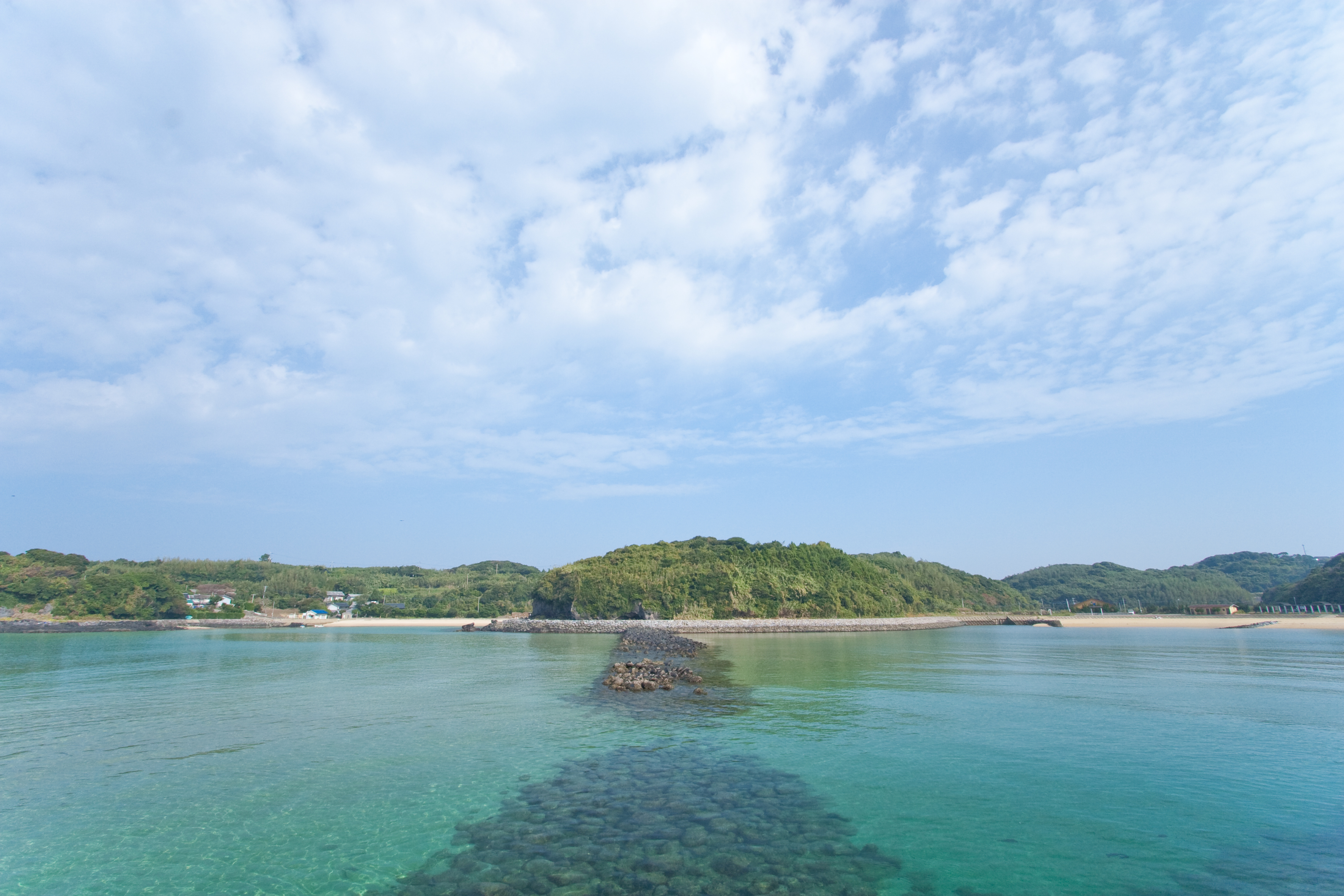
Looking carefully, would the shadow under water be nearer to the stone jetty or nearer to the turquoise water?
the turquoise water

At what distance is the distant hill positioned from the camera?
12350 centimetres

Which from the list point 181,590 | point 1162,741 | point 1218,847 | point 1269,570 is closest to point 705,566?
point 1162,741

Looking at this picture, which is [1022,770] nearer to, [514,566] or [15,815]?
[15,815]

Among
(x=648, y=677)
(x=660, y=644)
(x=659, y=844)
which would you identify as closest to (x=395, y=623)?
(x=660, y=644)

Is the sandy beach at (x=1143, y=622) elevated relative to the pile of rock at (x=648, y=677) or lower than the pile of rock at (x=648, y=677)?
lower

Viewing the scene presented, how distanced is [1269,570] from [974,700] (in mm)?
201057

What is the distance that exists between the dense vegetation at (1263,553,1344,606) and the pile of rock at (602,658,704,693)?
115 m

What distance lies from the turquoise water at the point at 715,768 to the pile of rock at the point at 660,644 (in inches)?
426

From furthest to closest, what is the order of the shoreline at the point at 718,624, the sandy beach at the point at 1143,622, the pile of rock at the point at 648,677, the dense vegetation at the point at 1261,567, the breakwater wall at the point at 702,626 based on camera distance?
the dense vegetation at the point at 1261,567, the sandy beach at the point at 1143,622, the breakwater wall at the point at 702,626, the shoreline at the point at 718,624, the pile of rock at the point at 648,677

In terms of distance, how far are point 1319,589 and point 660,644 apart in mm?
113247

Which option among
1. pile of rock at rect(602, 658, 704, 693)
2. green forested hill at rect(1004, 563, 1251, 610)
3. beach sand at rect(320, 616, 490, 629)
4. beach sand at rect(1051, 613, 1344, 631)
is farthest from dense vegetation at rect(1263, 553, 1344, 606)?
beach sand at rect(320, 616, 490, 629)

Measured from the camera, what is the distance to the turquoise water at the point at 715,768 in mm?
8461

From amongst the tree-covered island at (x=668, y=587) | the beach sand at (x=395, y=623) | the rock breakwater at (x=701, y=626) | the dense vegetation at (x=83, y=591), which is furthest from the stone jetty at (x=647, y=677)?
the dense vegetation at (x=83, y=591)

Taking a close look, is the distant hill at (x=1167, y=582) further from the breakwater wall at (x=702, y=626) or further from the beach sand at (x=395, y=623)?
the beach sand at (x=395, y=623)
